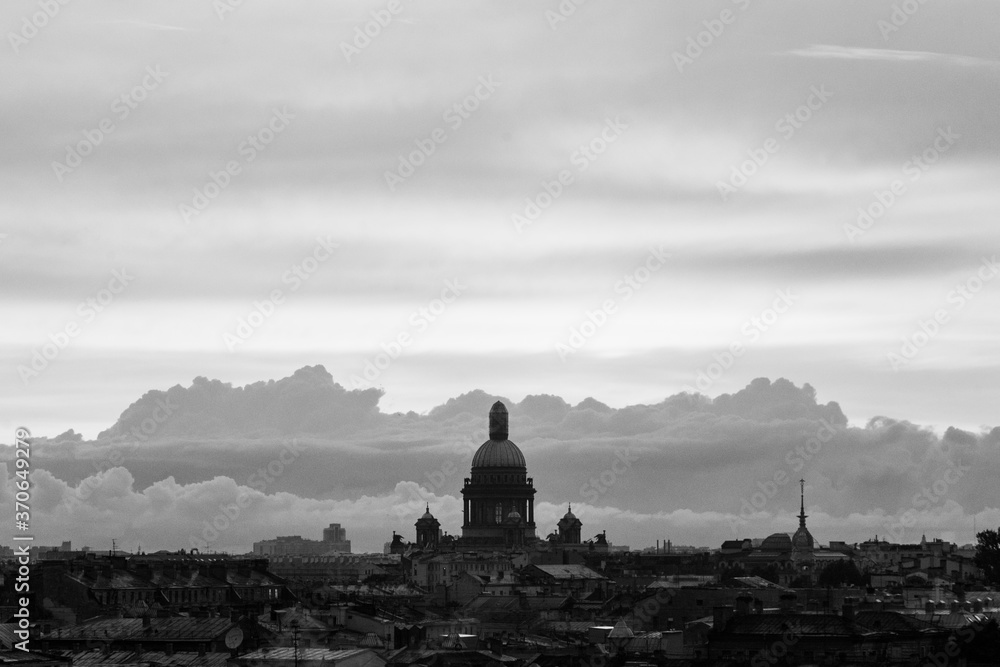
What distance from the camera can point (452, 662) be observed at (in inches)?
3679

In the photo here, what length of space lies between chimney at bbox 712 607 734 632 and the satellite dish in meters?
24.6

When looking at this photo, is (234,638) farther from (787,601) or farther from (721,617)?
(787,601)

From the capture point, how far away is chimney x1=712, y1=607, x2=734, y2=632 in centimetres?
10588

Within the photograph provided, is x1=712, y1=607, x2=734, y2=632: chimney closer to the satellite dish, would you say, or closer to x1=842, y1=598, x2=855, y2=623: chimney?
x1=842, y1=598, x2=855, y2=623: chimney

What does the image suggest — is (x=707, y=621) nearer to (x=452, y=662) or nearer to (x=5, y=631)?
(x=452, y=662)

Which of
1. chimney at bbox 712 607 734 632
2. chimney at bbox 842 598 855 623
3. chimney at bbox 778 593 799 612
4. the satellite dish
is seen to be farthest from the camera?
chimney at bbox 778 593 799 612

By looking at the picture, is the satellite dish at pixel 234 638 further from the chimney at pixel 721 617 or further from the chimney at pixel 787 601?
the chimney at pixel 787 601

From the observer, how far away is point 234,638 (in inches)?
3553

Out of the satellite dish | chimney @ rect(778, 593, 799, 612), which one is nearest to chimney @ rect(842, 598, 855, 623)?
chimney @ rect(778, 593, 799, 612)

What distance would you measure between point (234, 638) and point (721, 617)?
1069 inches

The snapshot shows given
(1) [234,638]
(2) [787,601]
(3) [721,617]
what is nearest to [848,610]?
(3) [721,617]

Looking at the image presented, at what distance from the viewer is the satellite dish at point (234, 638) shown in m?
89.8

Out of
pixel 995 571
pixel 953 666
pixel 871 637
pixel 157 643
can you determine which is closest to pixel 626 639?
pixel 871 637

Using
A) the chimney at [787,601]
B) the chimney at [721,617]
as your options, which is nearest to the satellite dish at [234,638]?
the chimney at [721,617]
